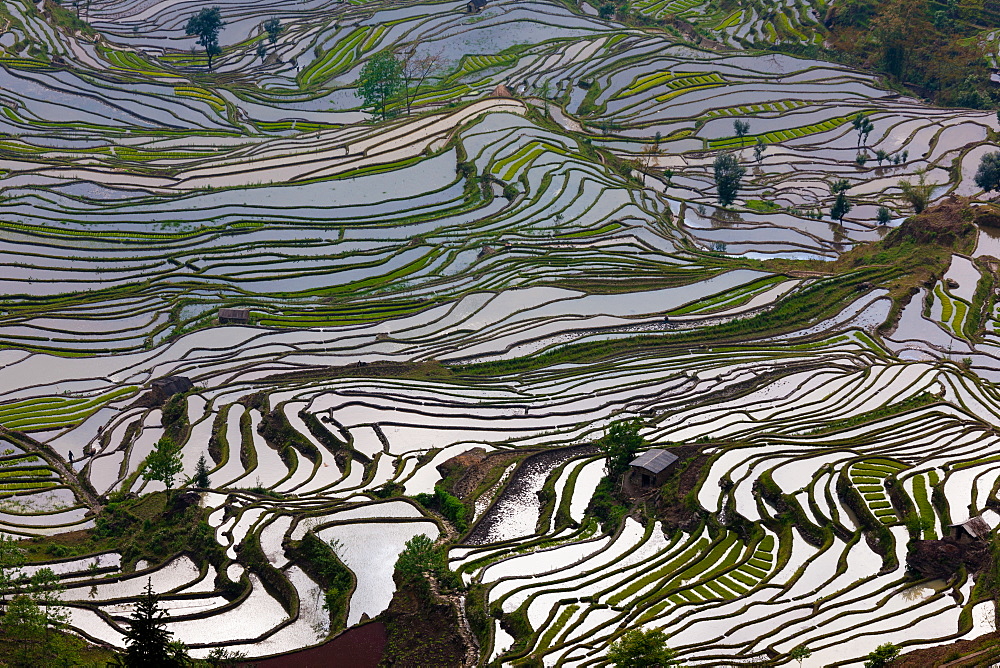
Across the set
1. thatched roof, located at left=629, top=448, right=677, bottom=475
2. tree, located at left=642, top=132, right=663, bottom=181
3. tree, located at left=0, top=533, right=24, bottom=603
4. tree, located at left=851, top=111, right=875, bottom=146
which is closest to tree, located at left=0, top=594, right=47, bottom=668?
tree, located at left=0, top=533, right=24, bottom=603

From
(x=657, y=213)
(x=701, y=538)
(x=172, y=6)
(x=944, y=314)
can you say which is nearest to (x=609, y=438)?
(x=701, y=538)

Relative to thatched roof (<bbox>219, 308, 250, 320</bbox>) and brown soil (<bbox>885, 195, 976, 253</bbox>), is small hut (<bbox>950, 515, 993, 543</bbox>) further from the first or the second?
brown soil (<bbox>885, 195, 976, 253</bbox>)

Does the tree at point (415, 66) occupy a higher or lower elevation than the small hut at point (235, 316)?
higher

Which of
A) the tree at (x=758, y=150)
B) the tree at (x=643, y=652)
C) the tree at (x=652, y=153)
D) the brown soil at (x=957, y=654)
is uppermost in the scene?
the tree at (x=652, y=153)

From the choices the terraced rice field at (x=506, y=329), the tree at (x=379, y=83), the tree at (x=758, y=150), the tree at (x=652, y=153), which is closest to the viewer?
the terraced rice field at (x=506, y=329)

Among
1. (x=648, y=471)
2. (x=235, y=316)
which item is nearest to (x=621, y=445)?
(x=648, y=471)

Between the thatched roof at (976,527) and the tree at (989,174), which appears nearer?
the thatched roof at (976,527)

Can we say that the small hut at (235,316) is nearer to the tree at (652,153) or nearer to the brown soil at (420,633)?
the brown soil at (420,633)

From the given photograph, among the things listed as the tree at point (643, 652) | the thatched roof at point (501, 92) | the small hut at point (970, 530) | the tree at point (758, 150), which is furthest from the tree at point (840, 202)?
the tree at point (643, 652)
